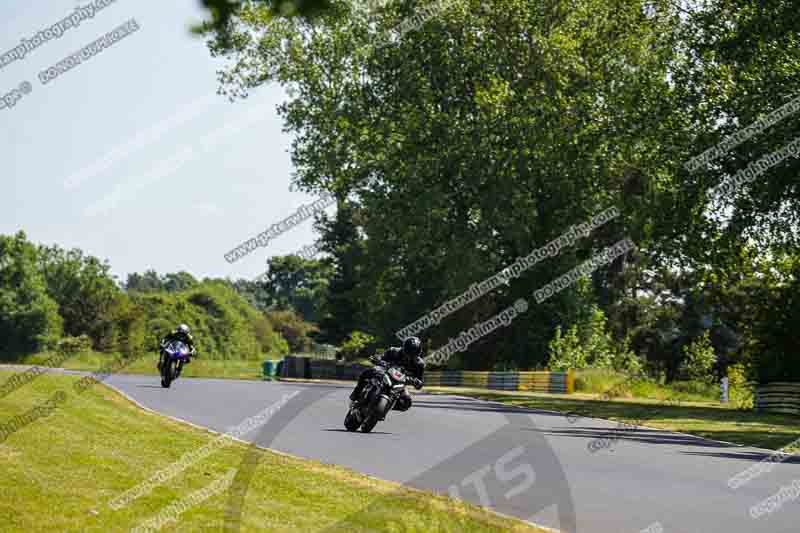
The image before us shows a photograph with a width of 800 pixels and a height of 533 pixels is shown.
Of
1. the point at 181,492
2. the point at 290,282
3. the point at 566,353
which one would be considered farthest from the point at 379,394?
the point at 290,282

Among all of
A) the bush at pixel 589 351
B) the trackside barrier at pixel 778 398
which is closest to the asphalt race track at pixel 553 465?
the trackside barrier at pixel 778 398

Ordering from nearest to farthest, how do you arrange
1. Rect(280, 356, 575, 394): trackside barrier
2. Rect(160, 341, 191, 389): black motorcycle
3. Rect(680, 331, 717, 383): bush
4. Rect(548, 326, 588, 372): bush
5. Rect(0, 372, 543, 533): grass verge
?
Rect(0, 372, 543, 533): grass verge, Rect(160, 341, 191, 389): black motorcycle, Rect(280, 356, 575, 394): trackside barrier, Rect(548, 326, 588, 372): bush, Rect(680, 331, 717, 383): bush

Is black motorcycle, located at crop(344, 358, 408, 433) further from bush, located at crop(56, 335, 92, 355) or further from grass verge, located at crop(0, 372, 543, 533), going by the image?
bush, located at crop(56, 335, 92, 355)

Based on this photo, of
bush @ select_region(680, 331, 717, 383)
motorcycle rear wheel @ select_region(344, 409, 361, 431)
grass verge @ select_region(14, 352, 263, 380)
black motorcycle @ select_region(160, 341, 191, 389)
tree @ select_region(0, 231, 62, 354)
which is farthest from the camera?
tree @ select_region(0, 231, 62, 354)

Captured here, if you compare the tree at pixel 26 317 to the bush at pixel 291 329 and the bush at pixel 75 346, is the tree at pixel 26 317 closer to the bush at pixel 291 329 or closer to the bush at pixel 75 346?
the bush at pixel 75 346

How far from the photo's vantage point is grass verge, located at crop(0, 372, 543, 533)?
9344mm

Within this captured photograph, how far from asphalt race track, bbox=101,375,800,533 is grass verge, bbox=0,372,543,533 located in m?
0.93

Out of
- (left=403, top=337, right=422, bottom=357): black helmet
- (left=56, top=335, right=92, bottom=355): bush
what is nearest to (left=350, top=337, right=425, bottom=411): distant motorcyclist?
(left=403, top=337, right=422, bottom=357): black helmet

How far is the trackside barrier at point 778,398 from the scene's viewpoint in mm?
33378

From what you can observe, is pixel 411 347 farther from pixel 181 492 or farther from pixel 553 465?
pixel 181 492

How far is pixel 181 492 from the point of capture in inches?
418

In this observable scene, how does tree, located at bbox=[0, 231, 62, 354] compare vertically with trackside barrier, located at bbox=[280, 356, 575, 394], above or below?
above

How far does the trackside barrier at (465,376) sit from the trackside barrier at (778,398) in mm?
11812

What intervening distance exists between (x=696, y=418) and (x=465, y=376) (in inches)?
975
